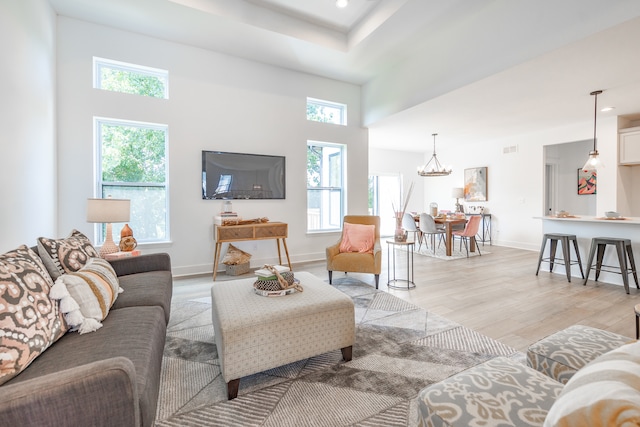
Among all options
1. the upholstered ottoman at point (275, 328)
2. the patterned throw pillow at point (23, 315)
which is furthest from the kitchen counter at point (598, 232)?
the patterned throw pillow at point (23, 315)

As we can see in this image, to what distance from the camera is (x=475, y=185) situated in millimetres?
7453

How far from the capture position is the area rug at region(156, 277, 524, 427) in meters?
1.48

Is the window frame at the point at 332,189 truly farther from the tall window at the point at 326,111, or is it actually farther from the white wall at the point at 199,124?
the tall window at the point at 326,111

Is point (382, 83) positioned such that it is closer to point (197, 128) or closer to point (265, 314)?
point (197, 128)

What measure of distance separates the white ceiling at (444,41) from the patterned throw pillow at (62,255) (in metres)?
2.83

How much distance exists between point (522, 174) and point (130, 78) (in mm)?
7727

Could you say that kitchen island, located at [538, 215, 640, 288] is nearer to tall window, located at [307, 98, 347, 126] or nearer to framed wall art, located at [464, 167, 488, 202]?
framed wall art, located at [464, 167, 488, 202]

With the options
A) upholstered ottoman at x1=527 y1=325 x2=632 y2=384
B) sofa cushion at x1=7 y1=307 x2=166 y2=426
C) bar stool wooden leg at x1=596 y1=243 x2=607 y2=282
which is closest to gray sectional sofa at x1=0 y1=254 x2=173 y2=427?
sofa cushion at x1=7 y1=307 x2=166 y2=426

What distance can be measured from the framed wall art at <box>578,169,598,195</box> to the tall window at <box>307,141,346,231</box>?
585 cm

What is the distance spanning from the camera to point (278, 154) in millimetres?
4797

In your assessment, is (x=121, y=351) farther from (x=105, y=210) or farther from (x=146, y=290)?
(x=105, y=210)

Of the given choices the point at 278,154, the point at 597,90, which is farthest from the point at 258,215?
the point at 597,90

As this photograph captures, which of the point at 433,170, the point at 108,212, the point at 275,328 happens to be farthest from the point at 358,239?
the point at 433,170

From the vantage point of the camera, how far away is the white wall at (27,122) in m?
2.19
